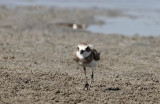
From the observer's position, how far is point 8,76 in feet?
30.0

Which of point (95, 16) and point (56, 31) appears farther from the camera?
point (95, 16)

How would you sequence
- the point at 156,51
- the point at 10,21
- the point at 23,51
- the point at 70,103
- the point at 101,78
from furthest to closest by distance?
the point at 10,21 < the point at 156,51 < the point at 23,51 < the point at 101,78 < the point at 70,103

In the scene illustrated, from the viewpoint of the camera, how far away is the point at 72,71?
10375 millimetres

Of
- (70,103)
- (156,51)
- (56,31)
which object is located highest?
(56,31)

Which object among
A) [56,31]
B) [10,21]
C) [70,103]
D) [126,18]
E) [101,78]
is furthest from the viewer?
[126,18]

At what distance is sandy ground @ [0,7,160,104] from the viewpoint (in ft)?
26.4

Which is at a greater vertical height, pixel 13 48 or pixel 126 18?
pixel 126 18

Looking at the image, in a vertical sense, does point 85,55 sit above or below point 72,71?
above

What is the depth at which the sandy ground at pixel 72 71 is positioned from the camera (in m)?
8.05

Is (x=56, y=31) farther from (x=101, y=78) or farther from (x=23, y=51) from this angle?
(x=101, y=78)

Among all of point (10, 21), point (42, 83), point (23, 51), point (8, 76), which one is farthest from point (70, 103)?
point (10, 21)

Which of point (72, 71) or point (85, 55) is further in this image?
point (72, 71)

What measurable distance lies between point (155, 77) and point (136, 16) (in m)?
17.2

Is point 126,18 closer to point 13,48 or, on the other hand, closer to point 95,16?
point 95,16
